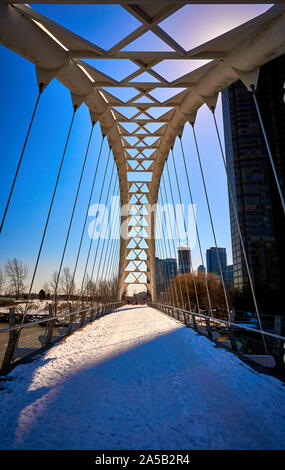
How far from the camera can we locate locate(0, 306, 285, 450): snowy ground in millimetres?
2203

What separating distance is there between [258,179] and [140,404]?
186 ft

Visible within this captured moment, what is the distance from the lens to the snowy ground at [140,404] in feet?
7.23

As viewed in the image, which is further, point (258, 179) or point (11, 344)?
point (258, 179)

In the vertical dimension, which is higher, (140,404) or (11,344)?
(11,344)

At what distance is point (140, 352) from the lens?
→ 5617 millimetres

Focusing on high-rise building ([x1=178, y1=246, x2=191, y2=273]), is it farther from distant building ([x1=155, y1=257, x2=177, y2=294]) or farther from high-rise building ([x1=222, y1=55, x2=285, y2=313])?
high-rise building ([x1=222, y1=55, x2=285, y2=313])

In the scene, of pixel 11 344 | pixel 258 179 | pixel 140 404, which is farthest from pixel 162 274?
pixel 258 179

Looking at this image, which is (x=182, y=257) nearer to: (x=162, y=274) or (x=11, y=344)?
(x=11, y=344)

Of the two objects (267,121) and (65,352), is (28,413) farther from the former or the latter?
(267,121)

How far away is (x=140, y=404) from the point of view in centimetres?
295

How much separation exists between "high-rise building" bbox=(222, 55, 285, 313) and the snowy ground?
3947 cm

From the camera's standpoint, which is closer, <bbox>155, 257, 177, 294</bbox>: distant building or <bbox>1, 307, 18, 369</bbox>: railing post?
<bbox>1, 307, 18, 369</bbox>: railing post

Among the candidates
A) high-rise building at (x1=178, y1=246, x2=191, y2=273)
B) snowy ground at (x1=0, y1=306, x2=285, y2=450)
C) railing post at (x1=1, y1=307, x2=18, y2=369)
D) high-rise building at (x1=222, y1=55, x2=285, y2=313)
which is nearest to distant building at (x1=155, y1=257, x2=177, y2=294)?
high-rise building at (x1=178, y1=246, x2=191, y2=273)

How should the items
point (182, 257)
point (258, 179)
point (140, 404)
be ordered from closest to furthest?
point (140, 404)
point (182, 257)
point (258, 179)
